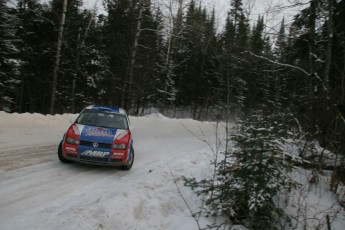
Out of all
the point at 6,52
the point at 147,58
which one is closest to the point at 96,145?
the point at 6,52

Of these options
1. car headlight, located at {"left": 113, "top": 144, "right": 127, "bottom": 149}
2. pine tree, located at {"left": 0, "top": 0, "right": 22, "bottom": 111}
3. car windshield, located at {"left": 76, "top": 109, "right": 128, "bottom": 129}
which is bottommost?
car headlight, located at {"left": 113, "top": 144, "right": 127, "bottom": 149}

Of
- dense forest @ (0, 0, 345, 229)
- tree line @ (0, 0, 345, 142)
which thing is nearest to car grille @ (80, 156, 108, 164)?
dense forest @ (0, 0, 345, 229)

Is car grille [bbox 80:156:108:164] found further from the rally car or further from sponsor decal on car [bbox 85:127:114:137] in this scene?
sponsor decal on car [bbox 85:127:114:137]

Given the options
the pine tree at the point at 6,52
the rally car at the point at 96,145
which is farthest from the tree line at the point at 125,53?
the rally car at the point at 96,145

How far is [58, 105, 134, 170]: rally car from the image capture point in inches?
316

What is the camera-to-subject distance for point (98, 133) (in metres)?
8.46

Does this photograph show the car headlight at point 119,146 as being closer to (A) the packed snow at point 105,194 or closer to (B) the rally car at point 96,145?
(B) the rally car at point 96,145

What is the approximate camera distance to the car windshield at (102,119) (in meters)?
9.32

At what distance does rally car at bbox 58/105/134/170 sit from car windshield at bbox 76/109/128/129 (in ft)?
0.09

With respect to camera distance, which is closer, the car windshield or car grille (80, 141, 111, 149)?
car grille (80, 141, 111, 149)

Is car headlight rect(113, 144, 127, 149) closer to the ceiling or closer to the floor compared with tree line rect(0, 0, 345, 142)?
closer to the floor

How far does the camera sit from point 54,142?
1164cm

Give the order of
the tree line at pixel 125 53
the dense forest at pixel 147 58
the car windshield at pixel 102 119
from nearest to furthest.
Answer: the car windshield at pixel 102 119 → the dense forest at pixel 147 58 → the tree line at pixel 125 53

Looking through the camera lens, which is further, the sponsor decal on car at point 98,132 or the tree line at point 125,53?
the tree line at point 125,53
